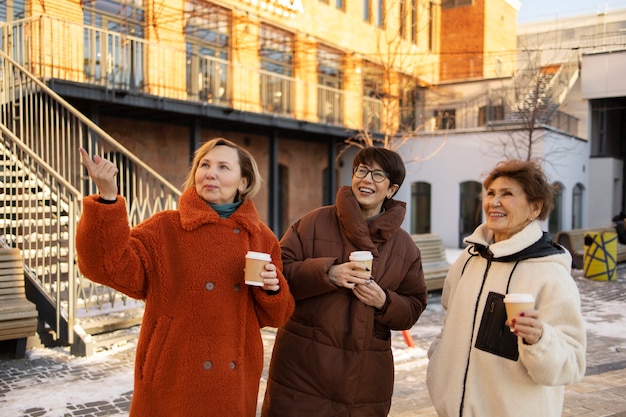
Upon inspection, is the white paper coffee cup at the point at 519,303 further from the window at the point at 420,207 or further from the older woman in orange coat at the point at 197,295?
the window at the point at 420,207

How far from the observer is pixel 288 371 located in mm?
2928

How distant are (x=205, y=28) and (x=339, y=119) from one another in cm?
586

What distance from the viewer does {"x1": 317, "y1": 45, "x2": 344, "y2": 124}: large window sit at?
66.6 ft

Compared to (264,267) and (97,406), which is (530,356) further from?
(97,406)

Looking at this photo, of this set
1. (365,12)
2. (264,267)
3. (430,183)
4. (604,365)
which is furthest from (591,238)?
(365,12)

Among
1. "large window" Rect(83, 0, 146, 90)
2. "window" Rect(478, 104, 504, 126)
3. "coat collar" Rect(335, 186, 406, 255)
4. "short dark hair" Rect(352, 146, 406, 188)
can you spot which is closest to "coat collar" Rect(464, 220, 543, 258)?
"coat collar" Rect(335, 186, 406, 255)

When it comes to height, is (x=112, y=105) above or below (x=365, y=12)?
below

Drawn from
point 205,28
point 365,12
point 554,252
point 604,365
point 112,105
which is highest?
point 365,12

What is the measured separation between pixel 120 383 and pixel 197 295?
131 inches

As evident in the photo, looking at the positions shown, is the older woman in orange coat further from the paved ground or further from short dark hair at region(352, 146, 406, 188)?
the paved ground

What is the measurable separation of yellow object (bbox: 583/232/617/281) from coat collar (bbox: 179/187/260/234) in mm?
11572

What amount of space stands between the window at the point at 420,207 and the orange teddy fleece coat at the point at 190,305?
64.0 feet

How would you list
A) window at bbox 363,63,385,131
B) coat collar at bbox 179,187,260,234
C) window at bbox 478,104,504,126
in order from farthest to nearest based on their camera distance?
window at bbox 478,104,504,126 < window at bbox 363,63,385,131 < coat collar at bbox 179,187,260,234

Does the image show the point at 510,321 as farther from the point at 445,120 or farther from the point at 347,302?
the point at 445,120
